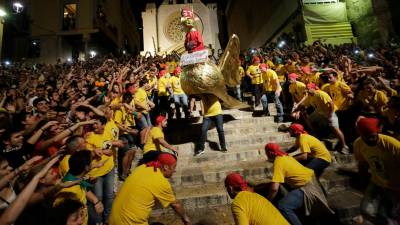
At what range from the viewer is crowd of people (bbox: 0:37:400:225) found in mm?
2539

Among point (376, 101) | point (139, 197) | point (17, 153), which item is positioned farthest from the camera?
point (376, 101)

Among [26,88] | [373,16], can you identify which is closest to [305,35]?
[373,16]

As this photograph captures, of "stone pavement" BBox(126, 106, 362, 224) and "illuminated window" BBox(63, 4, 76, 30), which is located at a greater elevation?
"illuminated window" BBox(63, 4, 76, 30)

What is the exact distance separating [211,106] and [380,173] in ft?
11.9

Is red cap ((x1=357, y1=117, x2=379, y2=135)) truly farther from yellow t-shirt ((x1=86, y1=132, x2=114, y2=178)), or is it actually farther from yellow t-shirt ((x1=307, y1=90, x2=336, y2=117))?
yellow t-shirt ((x1=86, y1=132, x2=114, y2=178))

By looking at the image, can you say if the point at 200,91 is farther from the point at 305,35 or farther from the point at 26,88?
the point at 305,35

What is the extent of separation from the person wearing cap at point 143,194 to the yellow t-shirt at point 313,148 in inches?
102

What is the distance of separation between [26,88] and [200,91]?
18.8 ft

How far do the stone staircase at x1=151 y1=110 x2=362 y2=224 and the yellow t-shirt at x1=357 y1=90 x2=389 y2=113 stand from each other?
132cm

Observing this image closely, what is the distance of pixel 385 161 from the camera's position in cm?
305

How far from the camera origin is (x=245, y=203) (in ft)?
8.45

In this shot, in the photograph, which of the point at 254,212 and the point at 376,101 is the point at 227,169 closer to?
the point at 254,212

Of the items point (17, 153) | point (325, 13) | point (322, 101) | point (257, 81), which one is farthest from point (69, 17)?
point (322, 101)

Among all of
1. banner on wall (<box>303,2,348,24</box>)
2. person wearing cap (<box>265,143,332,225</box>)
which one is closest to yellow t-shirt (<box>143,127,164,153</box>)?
person wearing cap (<box>265,143,332,225</box>)
